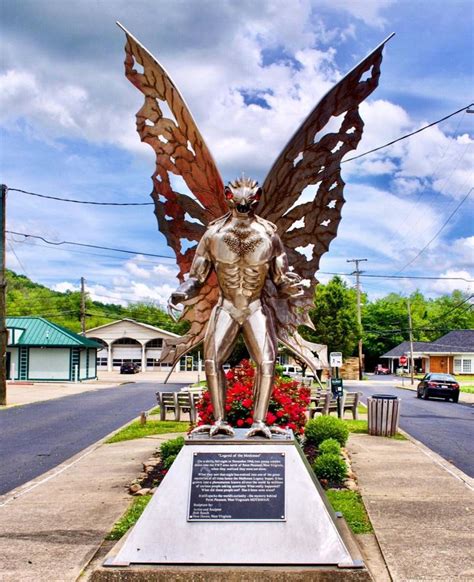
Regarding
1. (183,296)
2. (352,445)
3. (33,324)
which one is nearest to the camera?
(183,296)

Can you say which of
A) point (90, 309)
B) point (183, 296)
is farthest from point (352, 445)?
point (90, 309)

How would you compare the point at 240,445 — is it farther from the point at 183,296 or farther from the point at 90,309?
the point at 90,309

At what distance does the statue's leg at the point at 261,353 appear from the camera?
231 inches

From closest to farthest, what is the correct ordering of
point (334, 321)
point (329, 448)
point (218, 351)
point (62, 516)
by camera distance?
point (218, 351)
point (62, 516)
point (329, 448)
point (334, 321)

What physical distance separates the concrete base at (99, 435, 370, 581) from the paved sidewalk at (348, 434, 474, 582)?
0.73m

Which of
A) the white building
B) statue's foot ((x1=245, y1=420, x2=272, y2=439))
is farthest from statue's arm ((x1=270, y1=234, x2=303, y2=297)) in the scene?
the white building

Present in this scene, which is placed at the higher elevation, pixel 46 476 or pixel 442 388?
pixel 442 388

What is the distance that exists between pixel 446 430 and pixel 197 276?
1242 centimetres

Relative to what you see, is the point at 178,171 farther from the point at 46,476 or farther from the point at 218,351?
the point at 46,476

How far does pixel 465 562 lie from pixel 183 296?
333 centimetres

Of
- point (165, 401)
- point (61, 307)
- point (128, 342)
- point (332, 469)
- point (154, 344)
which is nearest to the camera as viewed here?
point (332, 469)

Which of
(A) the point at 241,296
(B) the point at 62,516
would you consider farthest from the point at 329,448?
(A) the point at 241,296

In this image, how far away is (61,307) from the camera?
84125 millimetres

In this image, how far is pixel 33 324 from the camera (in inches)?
1713
